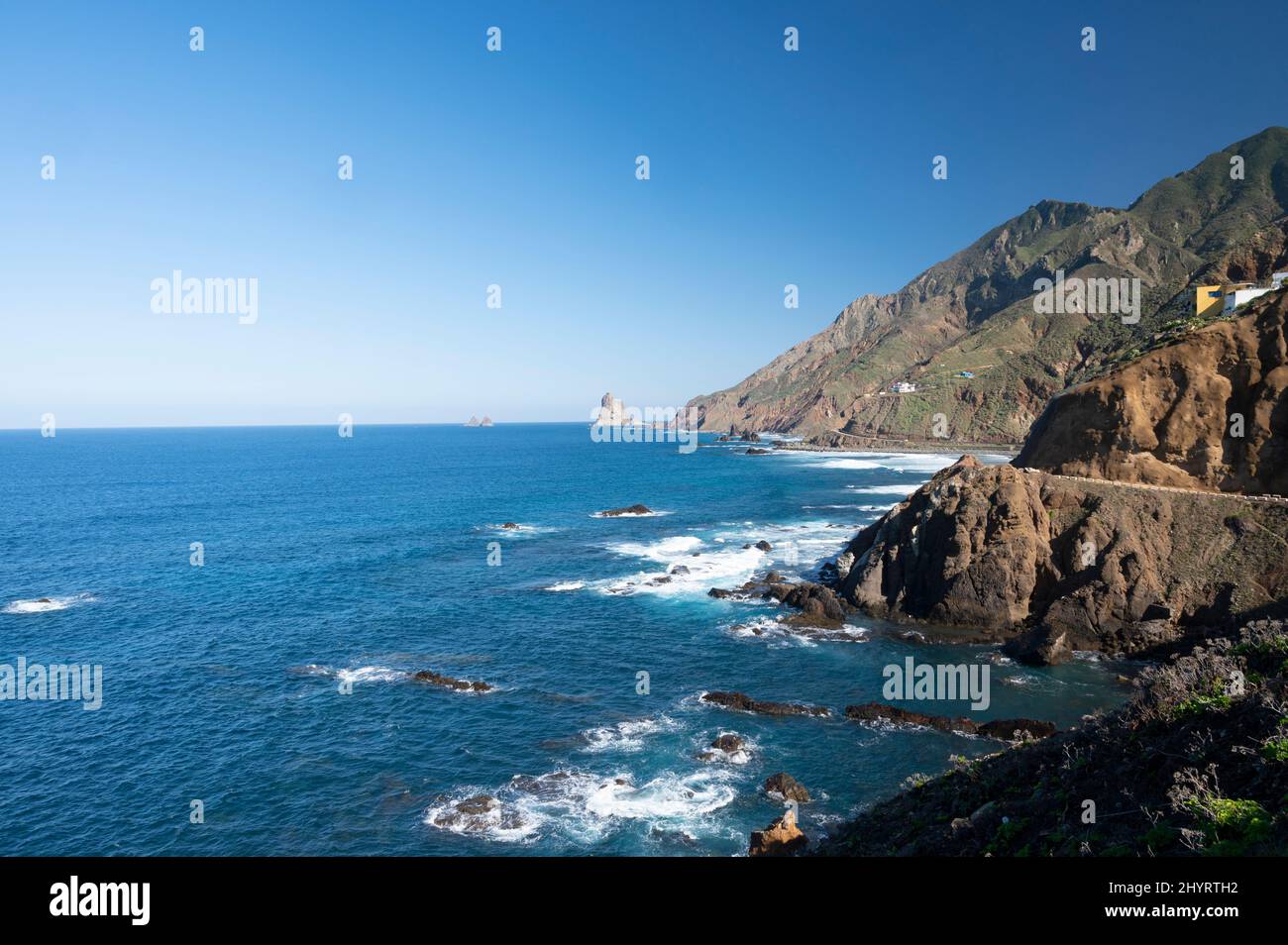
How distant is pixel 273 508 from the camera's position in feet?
329

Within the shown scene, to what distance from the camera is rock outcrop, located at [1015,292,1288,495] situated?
46.6 meters

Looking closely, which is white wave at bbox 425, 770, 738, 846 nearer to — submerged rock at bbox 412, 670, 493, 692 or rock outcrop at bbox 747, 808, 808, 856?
rock outcrop at bbox 747, 808, 808, 856

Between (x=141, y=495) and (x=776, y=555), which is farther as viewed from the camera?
(x=141, y=495)

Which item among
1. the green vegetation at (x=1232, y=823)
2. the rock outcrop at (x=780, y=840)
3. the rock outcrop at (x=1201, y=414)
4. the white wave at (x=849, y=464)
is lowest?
the rock outcrop at (x=780, y=840)

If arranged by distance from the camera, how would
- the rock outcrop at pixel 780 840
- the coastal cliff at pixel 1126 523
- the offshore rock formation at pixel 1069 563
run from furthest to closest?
the coastal cliff at pixel 1126 523, the offshore rock formation at pixel 1069 563, the rock outcrop at pixel 780 840

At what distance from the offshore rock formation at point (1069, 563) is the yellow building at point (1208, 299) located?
103 ft

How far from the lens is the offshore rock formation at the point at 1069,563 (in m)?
40.9

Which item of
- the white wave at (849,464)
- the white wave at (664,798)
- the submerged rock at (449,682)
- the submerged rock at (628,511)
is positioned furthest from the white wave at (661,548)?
the white wave at (849,464)

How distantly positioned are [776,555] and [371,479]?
10008 cm

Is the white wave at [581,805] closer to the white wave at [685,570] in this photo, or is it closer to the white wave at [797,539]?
the white wave at [685,570]
